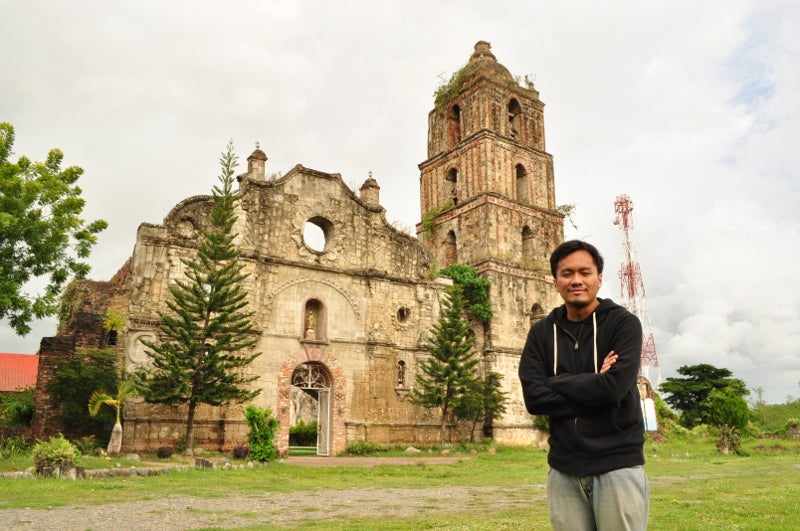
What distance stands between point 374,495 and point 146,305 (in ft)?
38.2

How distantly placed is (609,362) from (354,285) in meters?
20.7

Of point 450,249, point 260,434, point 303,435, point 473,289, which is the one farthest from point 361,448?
point 450,249

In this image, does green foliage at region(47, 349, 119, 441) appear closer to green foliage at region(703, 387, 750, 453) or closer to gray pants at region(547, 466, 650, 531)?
gray pants at region(547, 466, 650, 531)

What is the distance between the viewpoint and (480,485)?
1221 centimetres

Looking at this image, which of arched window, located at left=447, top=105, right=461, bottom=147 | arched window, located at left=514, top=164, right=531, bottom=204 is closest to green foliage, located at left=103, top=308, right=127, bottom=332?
arched window, located at left=447, top=105, right=461, bottom=147

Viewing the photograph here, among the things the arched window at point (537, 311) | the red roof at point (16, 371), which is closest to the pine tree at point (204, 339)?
the arched window at point (537, 311)

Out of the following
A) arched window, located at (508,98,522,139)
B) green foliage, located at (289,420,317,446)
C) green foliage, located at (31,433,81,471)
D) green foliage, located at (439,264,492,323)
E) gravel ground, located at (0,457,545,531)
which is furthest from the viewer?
arched window, located at (508,98,522,139)

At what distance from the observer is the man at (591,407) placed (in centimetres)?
276

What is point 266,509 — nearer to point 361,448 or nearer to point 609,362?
point 609,362

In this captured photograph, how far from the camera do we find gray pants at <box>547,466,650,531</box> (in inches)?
108

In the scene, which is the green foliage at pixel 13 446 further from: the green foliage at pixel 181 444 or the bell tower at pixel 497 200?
the bell tower at pixel 497 200

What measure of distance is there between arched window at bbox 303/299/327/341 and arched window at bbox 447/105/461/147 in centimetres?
1173

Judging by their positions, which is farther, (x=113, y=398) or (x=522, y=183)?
(x=522, y=183)

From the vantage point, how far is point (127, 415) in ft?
59.6
